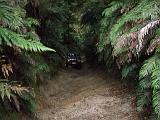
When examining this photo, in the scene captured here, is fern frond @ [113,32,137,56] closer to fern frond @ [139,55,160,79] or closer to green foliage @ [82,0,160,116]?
green foliage @ [82,0,160,116]

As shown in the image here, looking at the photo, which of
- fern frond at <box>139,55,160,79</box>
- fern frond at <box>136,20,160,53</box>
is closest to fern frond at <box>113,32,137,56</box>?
A: fern frond at <box>136,20,160,53</box>

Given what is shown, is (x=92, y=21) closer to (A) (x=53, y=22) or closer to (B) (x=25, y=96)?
(A) (x=53, y=22)

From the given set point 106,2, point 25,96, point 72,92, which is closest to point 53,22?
point 106,2

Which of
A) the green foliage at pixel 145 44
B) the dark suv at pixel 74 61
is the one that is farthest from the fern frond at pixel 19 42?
the dark suv at pixel 74 61

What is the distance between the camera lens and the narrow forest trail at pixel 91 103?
10.1m

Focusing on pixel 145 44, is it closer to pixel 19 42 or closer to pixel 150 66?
pixel 150 66

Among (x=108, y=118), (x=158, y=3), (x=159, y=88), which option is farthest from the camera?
(x=108, y=118)

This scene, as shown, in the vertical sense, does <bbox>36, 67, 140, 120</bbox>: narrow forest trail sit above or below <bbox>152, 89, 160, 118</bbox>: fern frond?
below

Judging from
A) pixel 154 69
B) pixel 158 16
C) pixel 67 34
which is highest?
pixel 158 16

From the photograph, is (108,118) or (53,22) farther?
(53,22)

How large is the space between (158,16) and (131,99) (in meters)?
3.33

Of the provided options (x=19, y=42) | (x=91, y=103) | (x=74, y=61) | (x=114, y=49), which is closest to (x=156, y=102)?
(x=114, y=49)

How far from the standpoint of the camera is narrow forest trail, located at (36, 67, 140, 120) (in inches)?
399

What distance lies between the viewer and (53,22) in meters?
18.8
